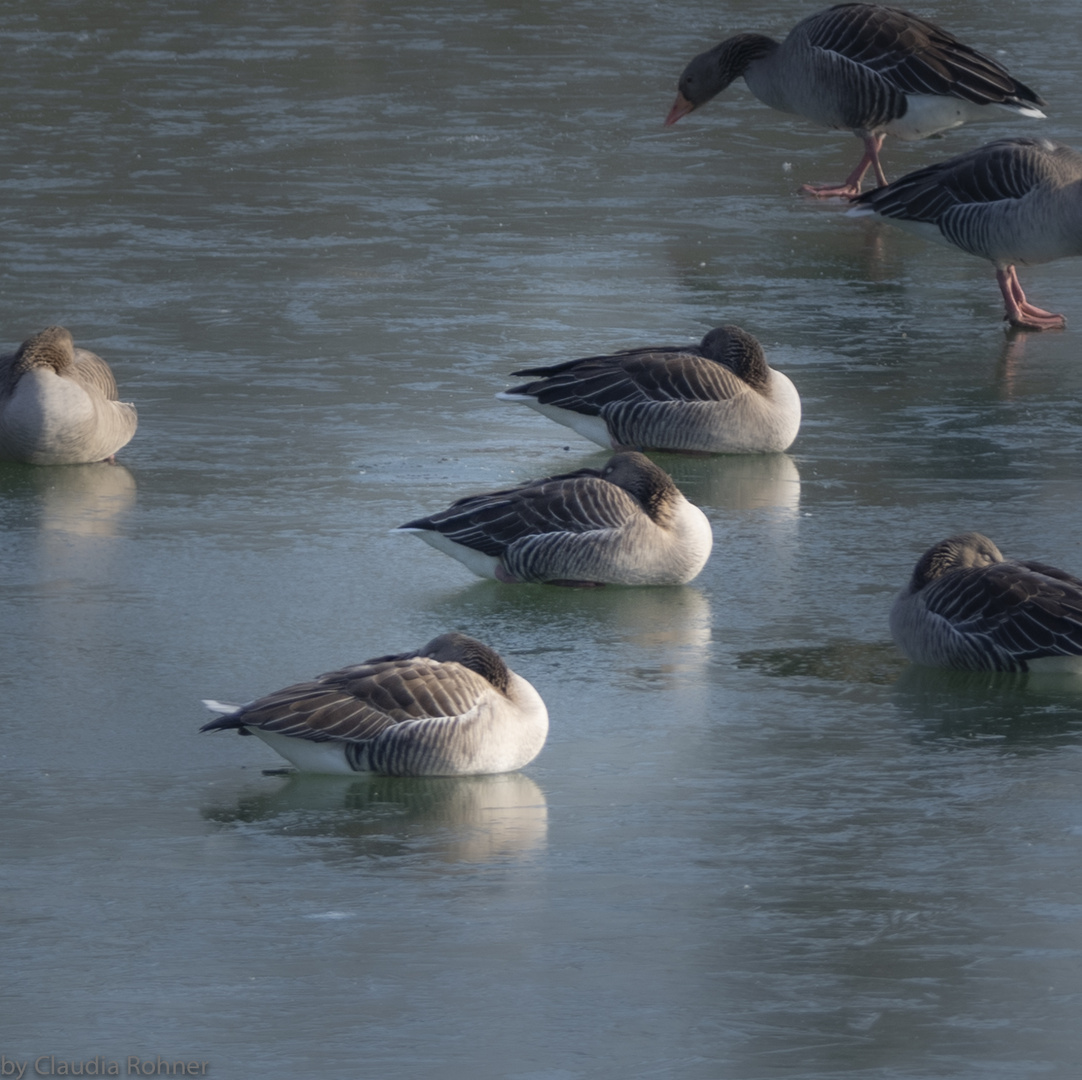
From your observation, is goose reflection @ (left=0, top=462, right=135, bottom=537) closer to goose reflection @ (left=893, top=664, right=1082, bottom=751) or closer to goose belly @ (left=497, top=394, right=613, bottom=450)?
goose belly @ (left=497, top=394, right=613, bottom=450)

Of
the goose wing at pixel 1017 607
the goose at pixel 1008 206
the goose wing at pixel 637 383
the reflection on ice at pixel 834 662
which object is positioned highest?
the goose at pixel 1008 206

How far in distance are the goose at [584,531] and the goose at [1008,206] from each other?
5040 millimetres

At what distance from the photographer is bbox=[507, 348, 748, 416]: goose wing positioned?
33.1 ft

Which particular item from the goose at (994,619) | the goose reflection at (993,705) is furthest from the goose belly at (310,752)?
the goose at (994,619)

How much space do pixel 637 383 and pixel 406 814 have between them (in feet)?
14.4

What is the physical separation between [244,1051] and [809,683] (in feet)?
10.1

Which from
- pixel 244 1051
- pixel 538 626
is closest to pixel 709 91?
pixel 538 626

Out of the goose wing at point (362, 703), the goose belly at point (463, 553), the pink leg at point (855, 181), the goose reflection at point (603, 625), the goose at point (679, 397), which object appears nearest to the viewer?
the goose wing at point (362, 703)

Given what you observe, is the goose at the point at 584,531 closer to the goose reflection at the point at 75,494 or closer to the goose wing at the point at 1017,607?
the goose wing at the point at 1017,607

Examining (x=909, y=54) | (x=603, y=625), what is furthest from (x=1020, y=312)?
(x=603, y=625)

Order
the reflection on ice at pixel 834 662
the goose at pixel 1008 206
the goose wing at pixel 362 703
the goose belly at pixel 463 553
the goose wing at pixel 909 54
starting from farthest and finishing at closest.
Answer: the goose wing at pixel 909 54 < the goose at pixel 1008 206 < the goose belly at pixel 463 553 < the reflection on ice at pixel 834 662 < the goose wing at pixel 362 703

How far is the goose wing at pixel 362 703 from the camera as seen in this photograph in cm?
620

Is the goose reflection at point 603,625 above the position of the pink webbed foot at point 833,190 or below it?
below

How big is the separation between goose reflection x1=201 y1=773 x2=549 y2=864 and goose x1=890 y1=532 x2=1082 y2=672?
168 cm
